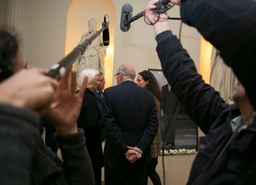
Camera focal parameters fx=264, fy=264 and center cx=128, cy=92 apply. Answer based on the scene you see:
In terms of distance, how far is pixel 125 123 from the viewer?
2020 mm

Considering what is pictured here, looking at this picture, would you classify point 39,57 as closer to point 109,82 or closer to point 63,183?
point 109,82

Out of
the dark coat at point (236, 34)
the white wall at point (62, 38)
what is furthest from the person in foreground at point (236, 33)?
the white wall at point (62, 38)

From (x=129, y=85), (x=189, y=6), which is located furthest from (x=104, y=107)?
(x=189, y=6)

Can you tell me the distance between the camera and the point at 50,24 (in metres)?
5.07

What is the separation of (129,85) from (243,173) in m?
1.57

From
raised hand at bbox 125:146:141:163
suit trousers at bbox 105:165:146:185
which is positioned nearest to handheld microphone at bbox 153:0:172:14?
raised hand at bbox 125:146:141:163

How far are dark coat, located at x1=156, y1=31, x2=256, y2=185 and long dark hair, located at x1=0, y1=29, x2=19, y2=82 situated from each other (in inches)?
19.1

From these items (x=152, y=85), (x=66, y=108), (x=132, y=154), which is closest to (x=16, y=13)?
(x=152, y=85)

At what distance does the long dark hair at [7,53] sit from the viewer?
48 cm

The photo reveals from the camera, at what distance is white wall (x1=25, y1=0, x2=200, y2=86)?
500 cm

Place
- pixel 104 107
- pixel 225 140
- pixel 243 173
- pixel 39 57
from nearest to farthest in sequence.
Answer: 1. pixel 243 173
2. pixel 225 140
3. pixel 104 107
4. pixel 39 57

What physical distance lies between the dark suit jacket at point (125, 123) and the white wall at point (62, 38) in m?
3.19

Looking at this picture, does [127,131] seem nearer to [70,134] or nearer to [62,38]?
[70,134]

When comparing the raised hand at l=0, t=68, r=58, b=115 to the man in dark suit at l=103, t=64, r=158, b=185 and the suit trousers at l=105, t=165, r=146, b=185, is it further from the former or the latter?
the suit trousers at l=105, t=165, r=146, b=185
